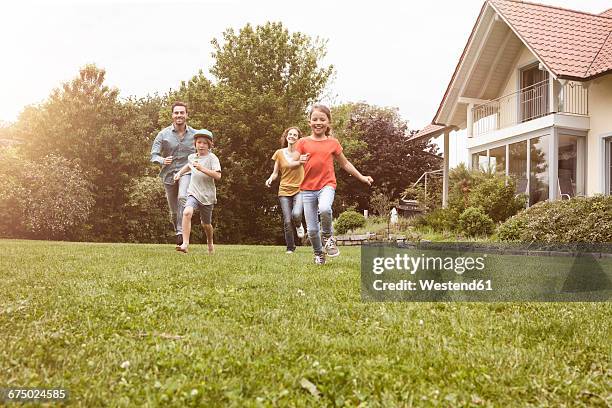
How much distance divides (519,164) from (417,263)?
13979 millimetres

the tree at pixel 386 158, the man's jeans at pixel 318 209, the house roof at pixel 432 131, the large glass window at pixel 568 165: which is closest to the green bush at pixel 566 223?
the large glass window at pixel 568 165

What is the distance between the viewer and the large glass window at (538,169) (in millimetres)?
16391

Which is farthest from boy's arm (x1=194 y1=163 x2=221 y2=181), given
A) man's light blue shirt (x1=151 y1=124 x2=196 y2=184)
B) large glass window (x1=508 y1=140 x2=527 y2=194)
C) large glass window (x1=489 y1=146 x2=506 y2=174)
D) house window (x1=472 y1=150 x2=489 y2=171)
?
house window (x1=472 y1=150 x2=489 y2=171)

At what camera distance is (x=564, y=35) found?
16.8 metres

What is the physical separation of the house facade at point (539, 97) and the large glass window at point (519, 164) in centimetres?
3

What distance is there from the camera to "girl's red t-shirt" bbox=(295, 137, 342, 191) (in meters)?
6.68

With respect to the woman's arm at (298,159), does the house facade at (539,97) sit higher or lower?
higher

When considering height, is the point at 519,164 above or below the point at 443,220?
above

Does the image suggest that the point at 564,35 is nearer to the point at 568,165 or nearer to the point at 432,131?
the point at 568,165

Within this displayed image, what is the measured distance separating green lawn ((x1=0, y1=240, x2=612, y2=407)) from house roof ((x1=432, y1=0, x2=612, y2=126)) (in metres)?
12.7

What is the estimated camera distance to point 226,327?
3090 millimetres

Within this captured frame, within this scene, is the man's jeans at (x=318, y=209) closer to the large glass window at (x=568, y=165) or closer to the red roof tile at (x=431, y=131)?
the large glass window at (x=568, y=165)

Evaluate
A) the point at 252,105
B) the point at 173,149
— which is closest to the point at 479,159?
the point at 252,105

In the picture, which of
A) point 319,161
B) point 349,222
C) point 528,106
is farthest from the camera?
point 349,222
